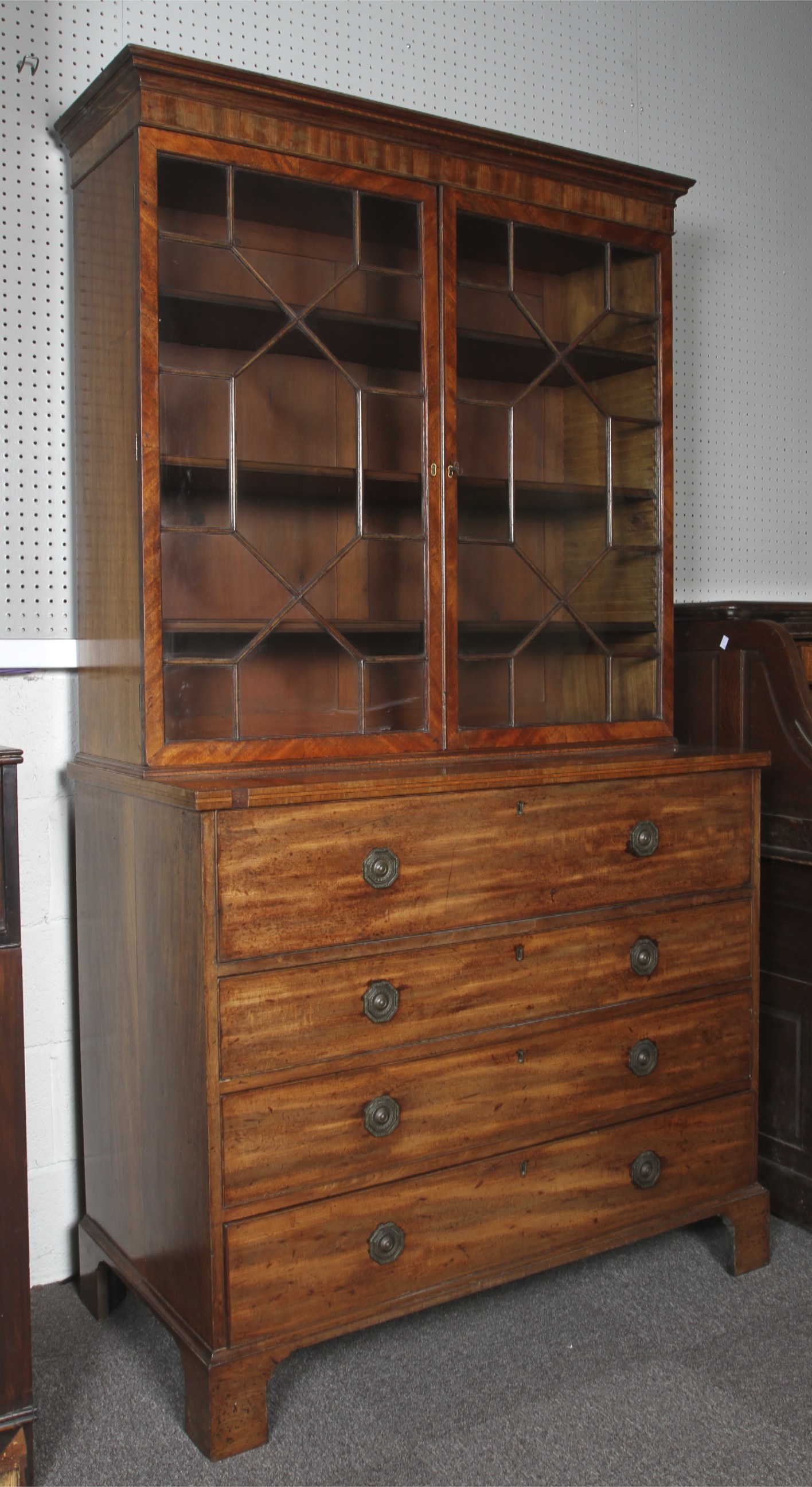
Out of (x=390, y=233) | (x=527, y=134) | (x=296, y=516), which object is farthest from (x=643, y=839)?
(x=527, y=134)

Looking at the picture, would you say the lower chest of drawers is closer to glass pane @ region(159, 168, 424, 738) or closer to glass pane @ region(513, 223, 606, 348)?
glass pane @ region(159, 168, 424, 738)

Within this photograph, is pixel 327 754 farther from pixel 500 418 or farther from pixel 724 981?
pixel 724 981

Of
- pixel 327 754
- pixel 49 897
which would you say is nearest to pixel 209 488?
pixel 327 754

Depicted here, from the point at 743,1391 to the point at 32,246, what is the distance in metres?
2.46

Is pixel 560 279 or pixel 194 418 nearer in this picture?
pixel 194 418

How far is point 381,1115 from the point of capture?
2080 millimetres

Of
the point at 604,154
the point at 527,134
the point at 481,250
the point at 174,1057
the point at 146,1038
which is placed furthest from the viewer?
the point at 604,154

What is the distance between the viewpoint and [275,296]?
2141 mm

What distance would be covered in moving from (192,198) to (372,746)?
3.25 feet

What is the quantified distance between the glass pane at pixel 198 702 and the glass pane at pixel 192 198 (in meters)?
0.74

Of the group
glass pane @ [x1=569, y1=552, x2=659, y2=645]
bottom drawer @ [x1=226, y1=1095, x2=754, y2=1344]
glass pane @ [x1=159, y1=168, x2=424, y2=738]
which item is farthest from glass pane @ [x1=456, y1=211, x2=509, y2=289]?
bottom drawer @ [x1=226, y1=1095, x2=754, y2=1344]

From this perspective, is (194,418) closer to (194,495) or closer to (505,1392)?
(194,495)

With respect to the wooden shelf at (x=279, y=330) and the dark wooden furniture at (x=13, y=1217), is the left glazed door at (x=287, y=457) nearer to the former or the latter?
the wooden shelf at (x=279, y=330)

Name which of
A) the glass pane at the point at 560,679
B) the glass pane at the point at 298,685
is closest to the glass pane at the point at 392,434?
the glass pane at the point at 298,685
